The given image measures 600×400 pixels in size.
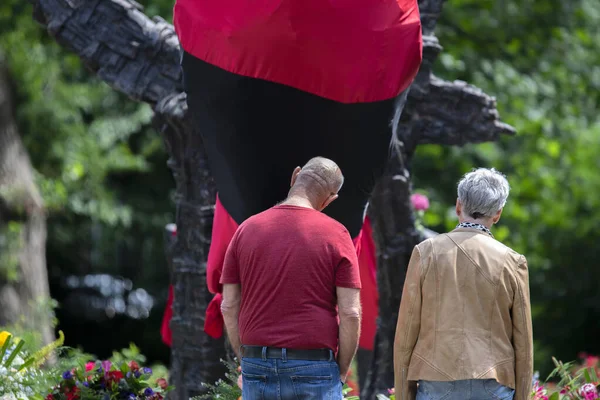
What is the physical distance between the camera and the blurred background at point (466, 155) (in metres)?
10.0

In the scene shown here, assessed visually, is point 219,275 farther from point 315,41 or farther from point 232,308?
point 315,41

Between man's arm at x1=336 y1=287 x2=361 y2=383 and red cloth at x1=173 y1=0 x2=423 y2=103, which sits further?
red cloth at x1=173 y1=0 x2=423 y2=103

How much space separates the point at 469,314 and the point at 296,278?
1.96ft

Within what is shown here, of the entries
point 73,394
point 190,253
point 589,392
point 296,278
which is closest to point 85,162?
point 190,253

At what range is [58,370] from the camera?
5.07 meters

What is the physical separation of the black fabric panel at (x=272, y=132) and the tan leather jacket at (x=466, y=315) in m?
1.00

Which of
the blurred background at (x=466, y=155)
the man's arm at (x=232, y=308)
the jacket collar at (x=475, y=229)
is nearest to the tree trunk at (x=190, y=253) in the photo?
the man's arm at (x=232, y=308)

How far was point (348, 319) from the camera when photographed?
3.51 metres

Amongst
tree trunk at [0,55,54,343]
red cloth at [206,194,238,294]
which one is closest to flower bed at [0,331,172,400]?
red cloth at [206,194,238,294]

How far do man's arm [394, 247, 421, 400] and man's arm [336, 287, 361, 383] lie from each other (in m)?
0.15

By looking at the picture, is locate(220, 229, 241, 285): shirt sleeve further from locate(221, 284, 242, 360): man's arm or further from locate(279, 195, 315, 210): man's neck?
locate(279, 195, 315, 210): man's neck

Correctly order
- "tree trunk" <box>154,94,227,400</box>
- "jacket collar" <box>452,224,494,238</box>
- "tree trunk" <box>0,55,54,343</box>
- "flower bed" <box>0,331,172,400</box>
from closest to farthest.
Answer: "jacket collar" <box>452,224,494,238</box> < "flower bed" <box>0,331,172,400</box> < "tree trunk" <box>154,94,227,400</box> < "tree trunk" <box>0,55,54,343</box>

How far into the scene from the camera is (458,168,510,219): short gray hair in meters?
3.50

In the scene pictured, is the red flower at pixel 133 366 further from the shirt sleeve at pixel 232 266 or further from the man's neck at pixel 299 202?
the man's neck at pixel 299 202
